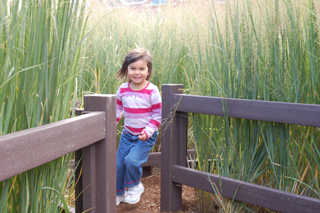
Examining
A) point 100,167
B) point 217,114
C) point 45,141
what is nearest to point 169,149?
point 217,114

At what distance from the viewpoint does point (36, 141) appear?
107 cm

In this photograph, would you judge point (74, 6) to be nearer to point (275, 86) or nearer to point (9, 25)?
point (9, 25)

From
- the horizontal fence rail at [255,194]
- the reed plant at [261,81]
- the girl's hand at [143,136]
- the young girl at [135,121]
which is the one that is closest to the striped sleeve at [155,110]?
the young girl at [135,121]

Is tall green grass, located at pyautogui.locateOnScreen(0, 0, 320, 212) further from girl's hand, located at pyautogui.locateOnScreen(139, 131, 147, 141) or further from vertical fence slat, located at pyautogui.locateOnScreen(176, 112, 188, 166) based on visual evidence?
girl's hand, located at pyautogui.locateOnScreen(139, 131, 147, 141)

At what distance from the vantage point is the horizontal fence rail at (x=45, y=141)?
0.94m

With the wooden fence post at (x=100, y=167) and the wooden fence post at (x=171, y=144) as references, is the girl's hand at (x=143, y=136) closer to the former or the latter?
the wooden fence post at (x=171, y=144)

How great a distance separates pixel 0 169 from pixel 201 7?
1.96m

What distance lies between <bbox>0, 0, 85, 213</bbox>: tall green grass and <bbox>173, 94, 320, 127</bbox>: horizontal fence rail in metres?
1.12

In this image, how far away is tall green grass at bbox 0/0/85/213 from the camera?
1.09 meters

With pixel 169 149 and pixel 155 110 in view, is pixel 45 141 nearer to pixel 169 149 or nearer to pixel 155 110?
pixel 169 149

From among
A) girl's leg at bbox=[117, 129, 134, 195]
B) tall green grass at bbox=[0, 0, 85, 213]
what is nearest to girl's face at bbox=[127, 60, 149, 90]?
girl's leg at bbox=[117, 129, 134, 195]

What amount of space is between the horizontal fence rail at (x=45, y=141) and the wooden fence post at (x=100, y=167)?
60 mm

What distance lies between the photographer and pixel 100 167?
153 centimetres

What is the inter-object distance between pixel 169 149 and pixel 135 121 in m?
0.43
